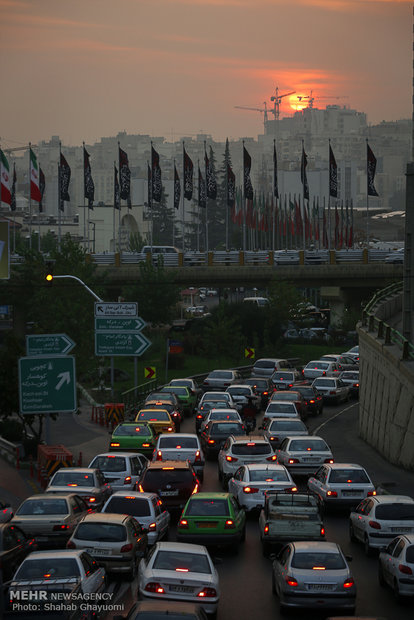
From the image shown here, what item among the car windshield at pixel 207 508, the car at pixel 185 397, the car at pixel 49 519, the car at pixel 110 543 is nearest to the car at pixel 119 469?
the car at pixel 49 519

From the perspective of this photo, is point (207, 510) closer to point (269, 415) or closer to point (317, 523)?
point (317, 523)

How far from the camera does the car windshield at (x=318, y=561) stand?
52.6ft

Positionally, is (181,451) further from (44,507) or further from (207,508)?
(44,507)

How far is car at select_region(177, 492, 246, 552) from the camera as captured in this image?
2023 centimetres

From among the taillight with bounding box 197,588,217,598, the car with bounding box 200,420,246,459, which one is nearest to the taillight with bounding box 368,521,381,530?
the taillight with bounding box 197,588,217,598

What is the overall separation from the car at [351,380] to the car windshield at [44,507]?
35.7 meters

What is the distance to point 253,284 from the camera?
79312 millimetres

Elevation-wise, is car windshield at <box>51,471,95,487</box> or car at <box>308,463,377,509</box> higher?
car windshield at <box>51,471,95,487</box>

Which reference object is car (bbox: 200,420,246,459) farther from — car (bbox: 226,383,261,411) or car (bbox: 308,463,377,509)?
car (bbox: 226,383,261,411)

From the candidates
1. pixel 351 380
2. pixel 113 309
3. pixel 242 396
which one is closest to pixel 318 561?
pixel 113 309

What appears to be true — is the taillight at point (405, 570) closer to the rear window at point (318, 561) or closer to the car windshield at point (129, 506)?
the rear window at point (318, 561)

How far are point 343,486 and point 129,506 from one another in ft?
20.8

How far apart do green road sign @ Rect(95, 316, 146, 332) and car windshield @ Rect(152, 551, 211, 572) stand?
26.9 metres

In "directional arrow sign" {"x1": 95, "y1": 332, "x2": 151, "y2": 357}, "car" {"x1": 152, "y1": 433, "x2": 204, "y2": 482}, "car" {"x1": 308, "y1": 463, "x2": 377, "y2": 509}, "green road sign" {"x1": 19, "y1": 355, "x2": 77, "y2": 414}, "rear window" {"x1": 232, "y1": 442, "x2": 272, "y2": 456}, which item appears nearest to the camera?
"car" {"x1": 308, "y1": 463, "x2": 377, "y2": 509}
